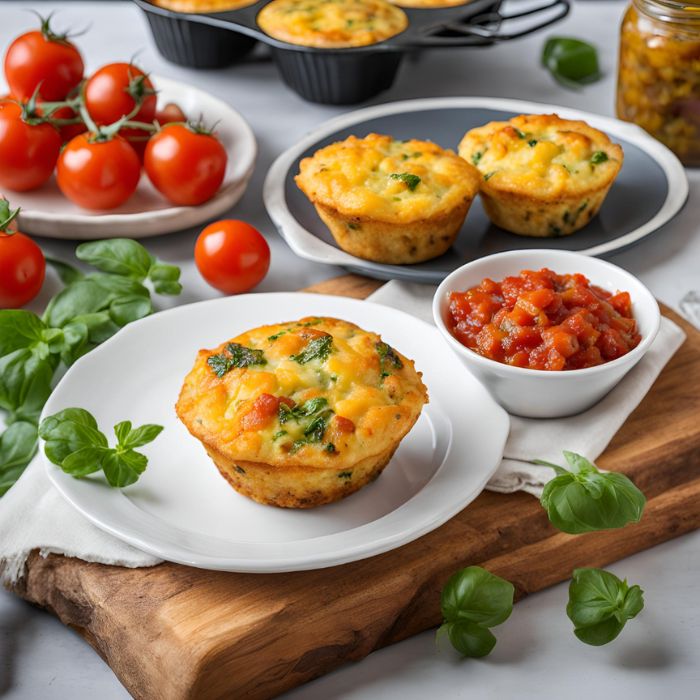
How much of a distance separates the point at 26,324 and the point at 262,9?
97.8 inches

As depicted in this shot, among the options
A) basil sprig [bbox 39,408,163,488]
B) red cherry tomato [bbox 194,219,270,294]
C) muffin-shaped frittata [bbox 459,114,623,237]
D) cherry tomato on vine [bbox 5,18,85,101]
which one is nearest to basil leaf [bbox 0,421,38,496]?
basil sprig [bbox 39,408,163,488]

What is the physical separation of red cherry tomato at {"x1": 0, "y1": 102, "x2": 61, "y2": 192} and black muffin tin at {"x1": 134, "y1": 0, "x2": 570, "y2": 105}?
3.82ft

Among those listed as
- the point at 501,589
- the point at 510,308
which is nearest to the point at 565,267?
the point at 510,308

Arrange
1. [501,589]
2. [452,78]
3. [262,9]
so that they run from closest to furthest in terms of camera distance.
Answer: [501,589] < [262,9] < [452,78]

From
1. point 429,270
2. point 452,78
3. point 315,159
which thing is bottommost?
point 452,78

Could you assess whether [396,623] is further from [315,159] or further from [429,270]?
[315,159]

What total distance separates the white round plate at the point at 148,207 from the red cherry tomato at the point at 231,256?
37cm

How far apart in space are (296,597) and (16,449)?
1.03 m

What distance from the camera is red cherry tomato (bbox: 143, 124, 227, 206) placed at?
4289 millimetres

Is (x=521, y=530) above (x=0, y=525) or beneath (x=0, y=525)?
beneath

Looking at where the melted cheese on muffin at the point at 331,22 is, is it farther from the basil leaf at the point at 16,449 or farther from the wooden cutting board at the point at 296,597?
the wooden cutting board at the point at 296,597

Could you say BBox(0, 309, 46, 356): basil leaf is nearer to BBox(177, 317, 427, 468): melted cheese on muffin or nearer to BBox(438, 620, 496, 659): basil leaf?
BBox(177, 317, 427, 468): melted cheese on muffin

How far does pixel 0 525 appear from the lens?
9.32 feet

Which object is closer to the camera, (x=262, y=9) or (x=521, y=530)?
(x=521, y=530)
